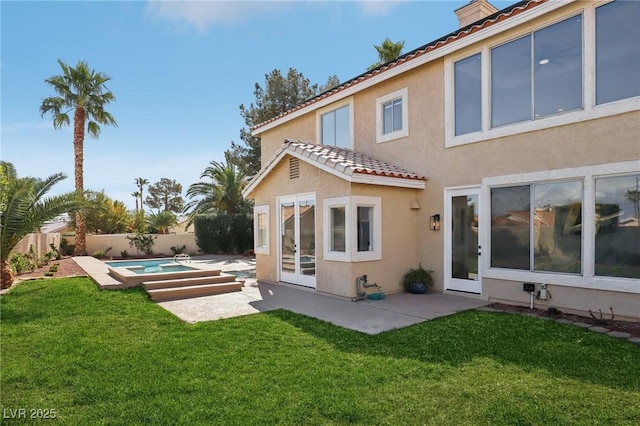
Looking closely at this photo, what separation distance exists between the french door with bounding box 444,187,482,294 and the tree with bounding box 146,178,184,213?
7363 cm

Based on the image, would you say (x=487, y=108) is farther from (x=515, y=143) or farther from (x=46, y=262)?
(x=46, y=262)

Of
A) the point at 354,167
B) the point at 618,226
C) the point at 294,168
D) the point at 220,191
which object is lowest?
the point at 618,226

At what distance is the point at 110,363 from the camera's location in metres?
6.21

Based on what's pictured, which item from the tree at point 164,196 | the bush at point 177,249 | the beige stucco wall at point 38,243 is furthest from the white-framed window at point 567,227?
the tree at point 164,196

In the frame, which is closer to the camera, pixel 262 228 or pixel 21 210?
pixel 21 210

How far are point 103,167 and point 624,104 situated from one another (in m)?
31.8

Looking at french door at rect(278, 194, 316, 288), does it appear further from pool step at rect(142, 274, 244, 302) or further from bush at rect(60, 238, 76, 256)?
bush at rect(60, 238, 76, 256)

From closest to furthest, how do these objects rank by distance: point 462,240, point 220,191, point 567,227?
point 567,227 < point 462,240 < point 220,191

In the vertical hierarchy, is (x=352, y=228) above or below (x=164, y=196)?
below

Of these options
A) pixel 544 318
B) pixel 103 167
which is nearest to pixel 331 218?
pixel 544 318

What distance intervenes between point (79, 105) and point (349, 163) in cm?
2328

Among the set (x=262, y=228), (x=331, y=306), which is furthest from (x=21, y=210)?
(x=331, y=306)

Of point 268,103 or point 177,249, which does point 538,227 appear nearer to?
point 177,249

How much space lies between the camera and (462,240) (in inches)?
459
